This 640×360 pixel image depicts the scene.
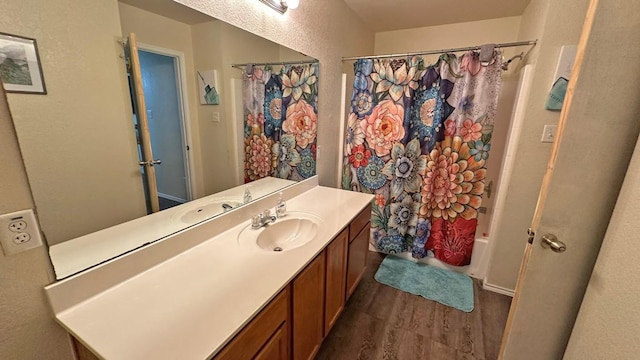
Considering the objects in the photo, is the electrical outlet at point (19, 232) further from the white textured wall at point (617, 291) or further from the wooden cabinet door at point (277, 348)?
the white textured wall at point (617, 291)

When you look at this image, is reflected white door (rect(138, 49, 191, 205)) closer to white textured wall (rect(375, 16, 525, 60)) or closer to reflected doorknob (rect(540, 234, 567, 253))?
reflected doorknob (rect(540, 234, 567, 253))

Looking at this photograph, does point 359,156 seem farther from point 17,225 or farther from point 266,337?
point 17,225

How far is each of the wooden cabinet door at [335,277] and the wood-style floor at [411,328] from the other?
0.79 feet

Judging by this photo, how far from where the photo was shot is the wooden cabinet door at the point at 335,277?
136 centimetres

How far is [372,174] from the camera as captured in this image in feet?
7.87

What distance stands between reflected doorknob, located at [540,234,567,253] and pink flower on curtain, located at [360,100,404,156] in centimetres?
136

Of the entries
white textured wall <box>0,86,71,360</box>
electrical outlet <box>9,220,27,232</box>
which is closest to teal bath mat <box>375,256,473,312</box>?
white textured wall <box>0,86,71,360</box>

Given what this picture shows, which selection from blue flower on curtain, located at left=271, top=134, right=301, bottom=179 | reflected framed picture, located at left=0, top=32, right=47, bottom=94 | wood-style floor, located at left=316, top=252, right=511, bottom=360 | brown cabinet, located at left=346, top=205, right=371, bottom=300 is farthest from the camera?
blue flower on curtain, located at left=271, top=134, right=301, bottom=179

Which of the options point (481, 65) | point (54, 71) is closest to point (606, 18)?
point (481, 65)

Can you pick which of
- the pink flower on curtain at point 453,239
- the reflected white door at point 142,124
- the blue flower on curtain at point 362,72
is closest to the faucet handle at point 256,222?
the reflected white door at point 142,124

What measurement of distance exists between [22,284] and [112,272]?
22 centimetres

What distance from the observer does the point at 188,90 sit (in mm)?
1154

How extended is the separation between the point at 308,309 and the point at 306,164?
1.17m

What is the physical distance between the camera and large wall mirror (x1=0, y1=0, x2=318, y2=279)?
28.1 inches
